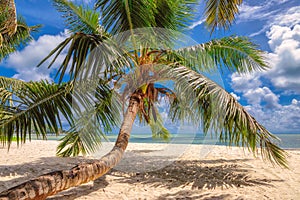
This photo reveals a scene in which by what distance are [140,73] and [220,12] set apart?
274 cm

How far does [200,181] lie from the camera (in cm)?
500

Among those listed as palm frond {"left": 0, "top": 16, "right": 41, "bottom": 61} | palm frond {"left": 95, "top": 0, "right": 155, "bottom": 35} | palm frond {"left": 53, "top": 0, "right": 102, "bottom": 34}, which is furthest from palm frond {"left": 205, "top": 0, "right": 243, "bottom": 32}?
palm frond {"left": 0, "top": 16, "right": 41, "bottom": 61}

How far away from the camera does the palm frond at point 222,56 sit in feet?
18.1

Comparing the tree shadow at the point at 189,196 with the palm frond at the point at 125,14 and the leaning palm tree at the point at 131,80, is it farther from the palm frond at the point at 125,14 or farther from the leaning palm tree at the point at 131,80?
the palm frond at the point at 125,14

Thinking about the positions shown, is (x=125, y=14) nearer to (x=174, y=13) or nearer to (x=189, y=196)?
(x=174, y=13)

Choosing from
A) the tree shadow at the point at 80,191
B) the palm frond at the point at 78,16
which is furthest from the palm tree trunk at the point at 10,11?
the tree shadow at the point at 80,191

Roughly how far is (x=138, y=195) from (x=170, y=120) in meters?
3.19

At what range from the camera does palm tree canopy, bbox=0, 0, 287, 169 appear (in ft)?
13.6

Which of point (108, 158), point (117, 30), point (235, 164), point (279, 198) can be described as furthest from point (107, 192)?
point (235, 164)

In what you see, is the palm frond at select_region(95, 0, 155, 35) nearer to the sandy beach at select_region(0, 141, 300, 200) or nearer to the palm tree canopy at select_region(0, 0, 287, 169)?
the palm tree canopy at select_region(0, 0, 287, 169)

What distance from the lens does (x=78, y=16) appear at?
17.7 ft

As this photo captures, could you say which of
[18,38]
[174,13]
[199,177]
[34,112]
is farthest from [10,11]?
[18,38]

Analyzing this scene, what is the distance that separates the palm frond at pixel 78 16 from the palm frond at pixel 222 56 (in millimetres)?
1756

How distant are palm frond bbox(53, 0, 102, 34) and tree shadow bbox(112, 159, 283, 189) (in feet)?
10.6
